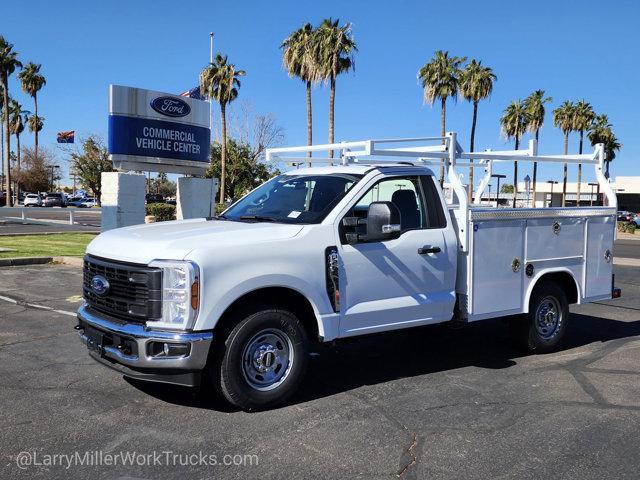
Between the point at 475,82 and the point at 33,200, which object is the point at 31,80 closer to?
the point at 33,200

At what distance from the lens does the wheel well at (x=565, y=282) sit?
6.97 meters

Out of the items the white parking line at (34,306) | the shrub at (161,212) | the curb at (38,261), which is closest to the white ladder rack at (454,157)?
the white parking line at (34,306)

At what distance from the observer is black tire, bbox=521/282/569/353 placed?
22.6ft

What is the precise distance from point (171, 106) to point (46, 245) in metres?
5.65

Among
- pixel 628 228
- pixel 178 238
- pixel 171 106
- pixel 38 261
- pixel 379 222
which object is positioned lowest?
pixel 38 261

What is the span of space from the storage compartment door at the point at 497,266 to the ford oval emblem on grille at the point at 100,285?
3.45 m

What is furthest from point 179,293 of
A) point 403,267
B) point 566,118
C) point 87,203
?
point 87,203

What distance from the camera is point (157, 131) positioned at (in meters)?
15.8

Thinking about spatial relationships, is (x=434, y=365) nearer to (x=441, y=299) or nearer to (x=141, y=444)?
(x=441, y=299)

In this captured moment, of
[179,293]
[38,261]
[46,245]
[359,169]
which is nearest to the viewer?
[179,293]

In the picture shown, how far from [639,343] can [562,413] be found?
3.37 metres

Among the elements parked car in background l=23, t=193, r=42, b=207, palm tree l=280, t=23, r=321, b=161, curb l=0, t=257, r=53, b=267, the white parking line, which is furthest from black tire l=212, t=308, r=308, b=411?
parked car in background l=23, t=193, r=42, b=207

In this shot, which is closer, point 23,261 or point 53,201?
point 23,261

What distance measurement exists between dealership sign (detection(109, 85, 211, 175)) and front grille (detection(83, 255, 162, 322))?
10752mm
